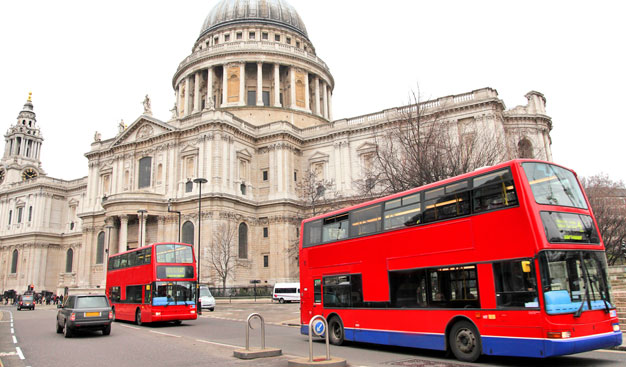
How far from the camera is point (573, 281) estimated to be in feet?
31.4

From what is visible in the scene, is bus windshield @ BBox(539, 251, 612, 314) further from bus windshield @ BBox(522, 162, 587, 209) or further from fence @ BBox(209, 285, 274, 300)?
fence @ BBox(209, 285, 274, 300)

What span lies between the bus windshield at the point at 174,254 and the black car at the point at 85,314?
3.99m

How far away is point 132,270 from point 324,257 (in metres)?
12.2

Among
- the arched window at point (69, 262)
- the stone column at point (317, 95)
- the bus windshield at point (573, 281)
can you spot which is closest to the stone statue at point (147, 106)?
the stone column at point (317, 95)

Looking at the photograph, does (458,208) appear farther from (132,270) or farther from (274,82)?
(274,82)

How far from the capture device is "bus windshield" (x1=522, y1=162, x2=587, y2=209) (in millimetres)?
Answer: 10188

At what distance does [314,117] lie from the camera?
6256 cm

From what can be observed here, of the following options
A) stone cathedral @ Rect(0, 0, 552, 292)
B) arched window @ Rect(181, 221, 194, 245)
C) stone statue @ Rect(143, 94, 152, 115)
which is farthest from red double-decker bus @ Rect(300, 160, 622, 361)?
stone statue @ Rect(143, 94, 152, 115)

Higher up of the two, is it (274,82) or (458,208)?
(274,82)

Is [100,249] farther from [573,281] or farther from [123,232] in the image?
[573,281]

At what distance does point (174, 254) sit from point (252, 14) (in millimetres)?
53224

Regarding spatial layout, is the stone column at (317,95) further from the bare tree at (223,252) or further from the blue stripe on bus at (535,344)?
the blue stripe on bus at (535,344)

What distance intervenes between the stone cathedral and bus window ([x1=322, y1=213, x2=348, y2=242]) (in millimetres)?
21334

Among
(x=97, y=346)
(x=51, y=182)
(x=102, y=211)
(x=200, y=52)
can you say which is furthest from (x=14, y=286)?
(x=97, y=346)
